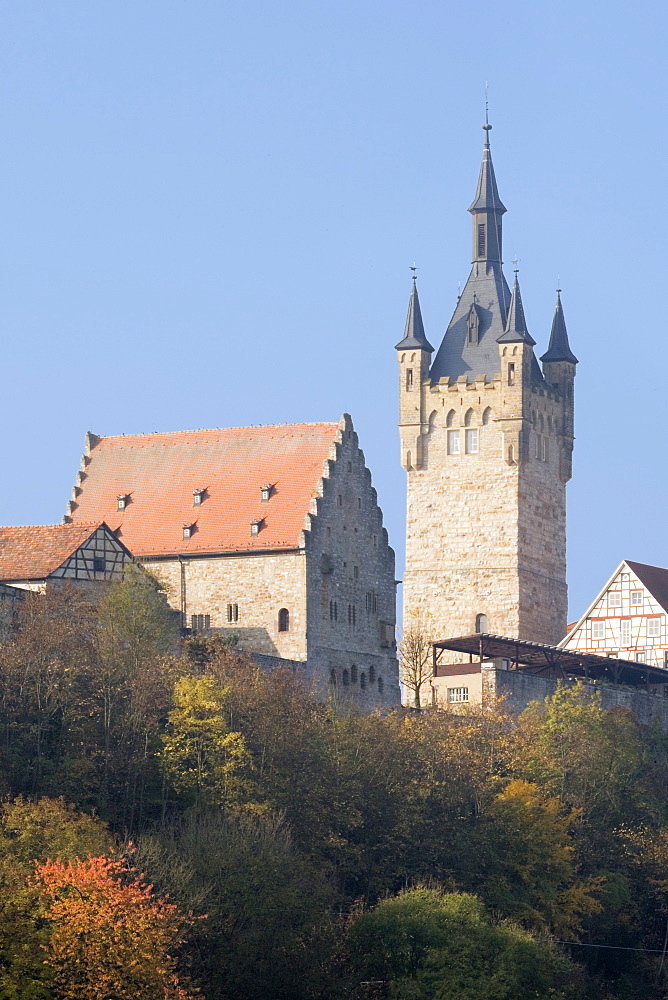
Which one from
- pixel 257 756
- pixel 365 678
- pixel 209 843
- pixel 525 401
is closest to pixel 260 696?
pixel 257 756

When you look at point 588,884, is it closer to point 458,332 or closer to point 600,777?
point 600,777

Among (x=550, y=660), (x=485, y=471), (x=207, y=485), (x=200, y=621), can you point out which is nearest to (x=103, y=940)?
(x=200, y=621)

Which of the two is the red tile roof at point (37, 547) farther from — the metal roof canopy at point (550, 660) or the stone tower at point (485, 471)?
the stone tower at point (485, 471)

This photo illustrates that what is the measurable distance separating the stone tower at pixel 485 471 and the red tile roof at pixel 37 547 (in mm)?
31312

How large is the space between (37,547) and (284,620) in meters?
11.0

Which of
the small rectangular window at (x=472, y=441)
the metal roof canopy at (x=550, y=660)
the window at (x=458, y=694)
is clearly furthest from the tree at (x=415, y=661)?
the small rectangular window at (x=472, y=441)

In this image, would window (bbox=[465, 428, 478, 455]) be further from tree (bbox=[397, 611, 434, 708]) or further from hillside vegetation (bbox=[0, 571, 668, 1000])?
hillside vegetation (bbox=[0, 571, 668, 1000])

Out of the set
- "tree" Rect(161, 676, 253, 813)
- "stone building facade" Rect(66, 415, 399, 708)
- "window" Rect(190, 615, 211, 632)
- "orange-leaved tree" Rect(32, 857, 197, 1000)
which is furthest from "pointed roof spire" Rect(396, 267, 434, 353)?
"orange-leaved tree" Rect(32, 857, 197, 1000)

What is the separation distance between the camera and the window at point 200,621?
99.4 meters

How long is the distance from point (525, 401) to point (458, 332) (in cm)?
539

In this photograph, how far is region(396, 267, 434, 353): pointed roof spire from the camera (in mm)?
125938

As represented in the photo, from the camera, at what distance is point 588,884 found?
83.4 metres

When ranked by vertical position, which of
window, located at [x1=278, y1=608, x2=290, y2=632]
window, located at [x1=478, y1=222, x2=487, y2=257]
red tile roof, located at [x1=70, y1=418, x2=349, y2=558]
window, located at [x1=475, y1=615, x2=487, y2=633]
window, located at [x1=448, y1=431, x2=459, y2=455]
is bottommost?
window, located at [x1=278, y1=608, x2=290, y2=632]

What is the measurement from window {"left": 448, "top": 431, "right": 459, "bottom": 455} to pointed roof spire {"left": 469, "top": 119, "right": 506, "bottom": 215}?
1211 centimetres
